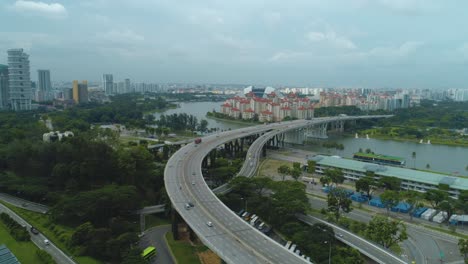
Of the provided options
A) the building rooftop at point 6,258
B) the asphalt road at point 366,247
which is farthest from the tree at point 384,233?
the building rooftop at point 6,258

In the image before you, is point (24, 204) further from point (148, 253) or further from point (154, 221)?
point (148, 253)

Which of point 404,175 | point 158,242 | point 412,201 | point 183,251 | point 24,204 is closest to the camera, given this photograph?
point 183,251

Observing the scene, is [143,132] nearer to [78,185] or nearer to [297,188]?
[78,185]

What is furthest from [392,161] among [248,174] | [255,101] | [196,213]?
[255,101]

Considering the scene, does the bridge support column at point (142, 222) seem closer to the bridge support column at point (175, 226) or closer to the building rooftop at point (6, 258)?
the bridge support column at point (175, 226)

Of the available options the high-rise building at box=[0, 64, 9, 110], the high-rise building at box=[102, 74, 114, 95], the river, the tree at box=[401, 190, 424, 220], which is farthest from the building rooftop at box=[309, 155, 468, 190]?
the high-rise building at box=[102, 74, 114, 95]

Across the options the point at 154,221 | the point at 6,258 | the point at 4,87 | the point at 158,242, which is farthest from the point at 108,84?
the point at 6,258
